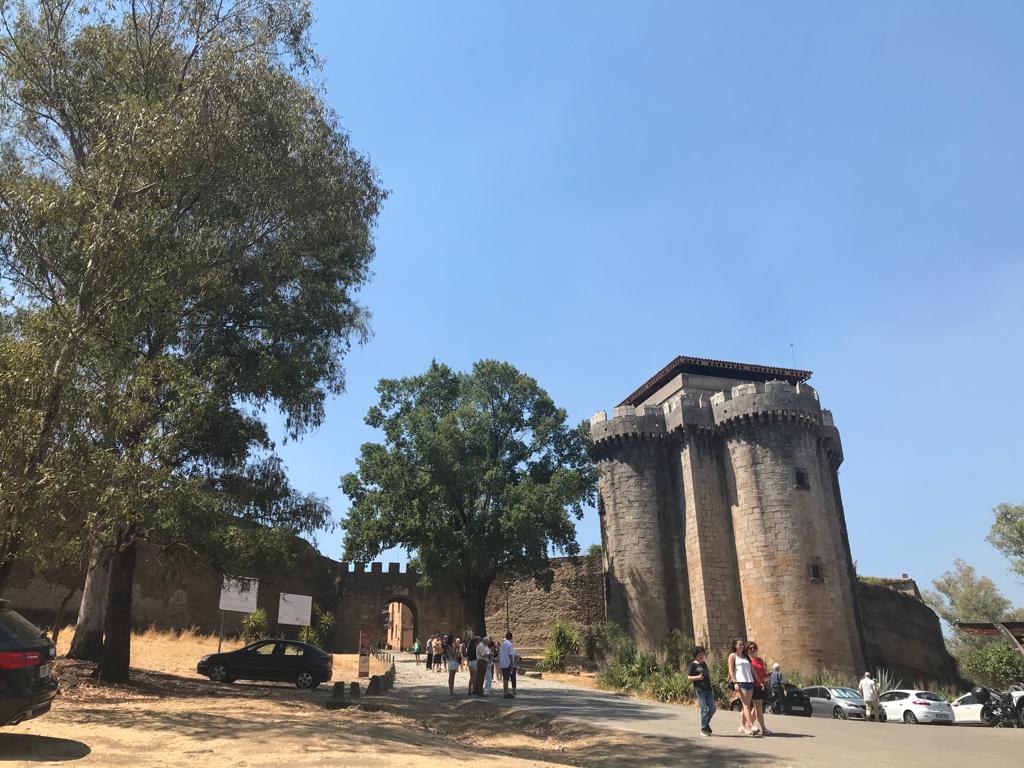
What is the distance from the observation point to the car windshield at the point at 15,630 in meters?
7.35

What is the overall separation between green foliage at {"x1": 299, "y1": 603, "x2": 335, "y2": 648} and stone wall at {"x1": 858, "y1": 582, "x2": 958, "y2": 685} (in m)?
26.6

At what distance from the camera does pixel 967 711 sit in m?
20.1

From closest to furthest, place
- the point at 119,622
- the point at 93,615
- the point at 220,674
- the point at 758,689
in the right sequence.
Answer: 1. the point at 758,689
2. the point at 119,622
3. the point at 93,615
4. the point at 220,674

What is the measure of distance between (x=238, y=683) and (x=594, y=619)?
22890 mm

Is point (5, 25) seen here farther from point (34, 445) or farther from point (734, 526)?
point (734, 526)

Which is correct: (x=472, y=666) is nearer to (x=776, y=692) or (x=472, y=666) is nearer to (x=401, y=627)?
(x=776, y=692)

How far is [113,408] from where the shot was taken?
1177 cm

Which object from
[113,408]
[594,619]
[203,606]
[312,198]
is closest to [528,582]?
[594,619]

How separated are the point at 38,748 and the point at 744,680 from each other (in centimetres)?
910

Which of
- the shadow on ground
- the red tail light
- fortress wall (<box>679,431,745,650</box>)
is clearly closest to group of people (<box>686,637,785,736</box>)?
the shadow on ground

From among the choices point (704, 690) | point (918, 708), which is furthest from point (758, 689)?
point (918, 708)

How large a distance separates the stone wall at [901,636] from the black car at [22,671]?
38597 mm

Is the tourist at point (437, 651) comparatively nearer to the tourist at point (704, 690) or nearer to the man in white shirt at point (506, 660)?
the man in white shirt at point (506, 660)

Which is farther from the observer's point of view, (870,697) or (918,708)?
(918,708)
